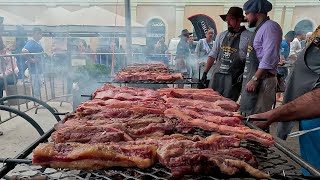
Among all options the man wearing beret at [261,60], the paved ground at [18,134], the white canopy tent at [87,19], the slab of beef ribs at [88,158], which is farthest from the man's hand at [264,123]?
the white canopy tent at [87,19]

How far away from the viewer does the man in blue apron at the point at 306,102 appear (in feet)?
7.92

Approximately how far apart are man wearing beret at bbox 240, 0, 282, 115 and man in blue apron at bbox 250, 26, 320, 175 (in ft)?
5.06

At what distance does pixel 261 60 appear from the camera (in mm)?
4758

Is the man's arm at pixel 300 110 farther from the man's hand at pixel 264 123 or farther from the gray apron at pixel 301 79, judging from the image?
the gray apron at pixel 301 79

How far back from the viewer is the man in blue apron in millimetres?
2414

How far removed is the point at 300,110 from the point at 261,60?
247 cm

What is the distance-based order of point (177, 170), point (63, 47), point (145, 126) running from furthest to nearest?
point (63, 47), point (145, 126), point (177, 170)

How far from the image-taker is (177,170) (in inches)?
61.1

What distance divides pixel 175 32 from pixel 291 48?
13.9 meters

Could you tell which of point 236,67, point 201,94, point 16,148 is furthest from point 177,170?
point 16,148

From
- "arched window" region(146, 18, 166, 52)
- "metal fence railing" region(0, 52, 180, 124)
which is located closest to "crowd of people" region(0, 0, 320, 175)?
"metal fence railing" region(0, 52, 180, 124)

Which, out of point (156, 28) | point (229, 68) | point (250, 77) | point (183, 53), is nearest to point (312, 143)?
point (250, 77)

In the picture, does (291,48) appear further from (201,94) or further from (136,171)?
(136,171)

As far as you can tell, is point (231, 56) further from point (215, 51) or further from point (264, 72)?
point (264, 72)
